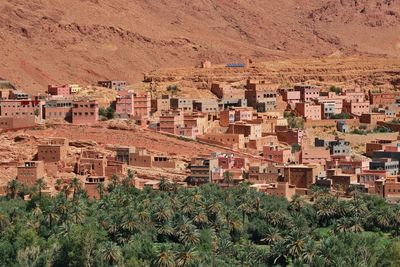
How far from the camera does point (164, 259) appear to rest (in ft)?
139

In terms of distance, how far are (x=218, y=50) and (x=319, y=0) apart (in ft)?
97.8

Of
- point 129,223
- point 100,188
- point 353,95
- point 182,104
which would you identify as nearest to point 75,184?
point 100,188

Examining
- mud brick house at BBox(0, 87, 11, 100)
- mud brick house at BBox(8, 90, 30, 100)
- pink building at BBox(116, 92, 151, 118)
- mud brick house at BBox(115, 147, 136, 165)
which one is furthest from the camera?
mud brick house at BBox(0, 87, 11, 100)

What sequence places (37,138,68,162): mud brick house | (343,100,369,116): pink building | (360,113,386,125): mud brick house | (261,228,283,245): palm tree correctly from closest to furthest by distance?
(261,228,283,245): palm tree → (37,138,68,162): mud brick house → (360,113,386,125): mud brick house → (343,100,369,116): pink building

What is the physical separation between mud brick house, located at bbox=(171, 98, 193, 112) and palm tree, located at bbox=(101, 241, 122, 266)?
27.4 meters

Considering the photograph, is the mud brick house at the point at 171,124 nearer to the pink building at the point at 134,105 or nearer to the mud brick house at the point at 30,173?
the pink building at the point at 134,105

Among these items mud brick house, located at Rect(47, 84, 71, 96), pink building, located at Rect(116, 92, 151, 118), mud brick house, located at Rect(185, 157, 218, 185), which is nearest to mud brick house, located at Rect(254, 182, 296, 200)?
mud brick house, located at Rect(185, 157, 218, 185)

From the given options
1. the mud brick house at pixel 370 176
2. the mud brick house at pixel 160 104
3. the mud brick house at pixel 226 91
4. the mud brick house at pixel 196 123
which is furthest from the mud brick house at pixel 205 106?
the mud brick house at pixel 370 176

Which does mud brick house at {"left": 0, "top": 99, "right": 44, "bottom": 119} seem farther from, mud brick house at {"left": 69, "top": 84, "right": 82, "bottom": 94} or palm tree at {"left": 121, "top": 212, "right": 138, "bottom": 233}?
palm tree at {"left": 121, "top": 212, "right": 138, "bottom": 233}

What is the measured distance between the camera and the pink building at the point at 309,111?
73.4 metres

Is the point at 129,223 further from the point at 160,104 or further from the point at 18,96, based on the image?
the point at 160,104

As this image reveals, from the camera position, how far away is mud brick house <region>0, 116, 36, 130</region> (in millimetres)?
62656

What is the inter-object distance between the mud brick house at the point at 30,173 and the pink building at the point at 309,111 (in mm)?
20828

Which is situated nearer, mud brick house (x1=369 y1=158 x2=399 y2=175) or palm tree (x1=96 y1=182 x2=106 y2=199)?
palm tree (x1=96 y1=182 x2=106 y2=199)
